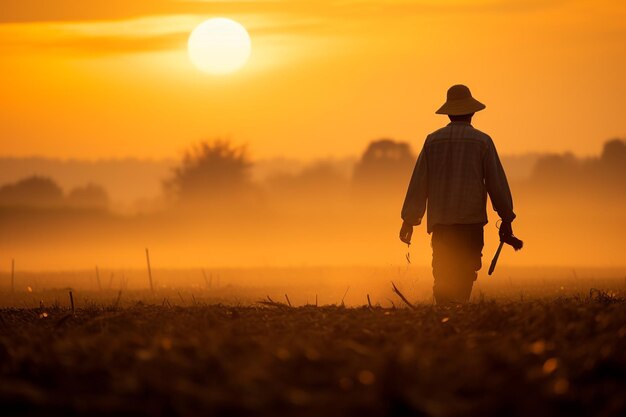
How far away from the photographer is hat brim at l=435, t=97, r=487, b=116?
13.7 m

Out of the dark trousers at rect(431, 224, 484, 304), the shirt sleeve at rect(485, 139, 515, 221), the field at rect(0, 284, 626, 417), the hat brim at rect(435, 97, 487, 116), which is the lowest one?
the field at rect(0, 284, 626, 417)

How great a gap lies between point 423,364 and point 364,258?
66.9 meters

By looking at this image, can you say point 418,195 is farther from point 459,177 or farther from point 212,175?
point 212,175

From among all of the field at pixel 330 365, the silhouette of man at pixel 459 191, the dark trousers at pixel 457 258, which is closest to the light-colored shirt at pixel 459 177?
the silhouette of man at pixel 459 191

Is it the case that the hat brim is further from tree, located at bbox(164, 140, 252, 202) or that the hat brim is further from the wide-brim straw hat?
tree, located at bbox(164, 140, 252, 202)

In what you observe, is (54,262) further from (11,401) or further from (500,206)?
(11,401)

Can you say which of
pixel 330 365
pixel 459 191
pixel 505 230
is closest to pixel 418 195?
pixel 459 191

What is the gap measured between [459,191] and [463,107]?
923 millimetres

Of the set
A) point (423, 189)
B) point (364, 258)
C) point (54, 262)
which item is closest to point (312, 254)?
point (364, 258)

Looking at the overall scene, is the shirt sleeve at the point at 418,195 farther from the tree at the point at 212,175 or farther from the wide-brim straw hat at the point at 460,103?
the tree at the point at 212,175

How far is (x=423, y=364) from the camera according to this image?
7.36 m

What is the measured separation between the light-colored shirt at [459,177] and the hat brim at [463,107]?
0.53ft

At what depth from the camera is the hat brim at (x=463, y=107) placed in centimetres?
1372

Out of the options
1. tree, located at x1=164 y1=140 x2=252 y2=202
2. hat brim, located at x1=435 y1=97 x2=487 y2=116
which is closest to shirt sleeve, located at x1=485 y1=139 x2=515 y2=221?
hat brim, located at x1=435 y1=97 x2=487 y2=116
